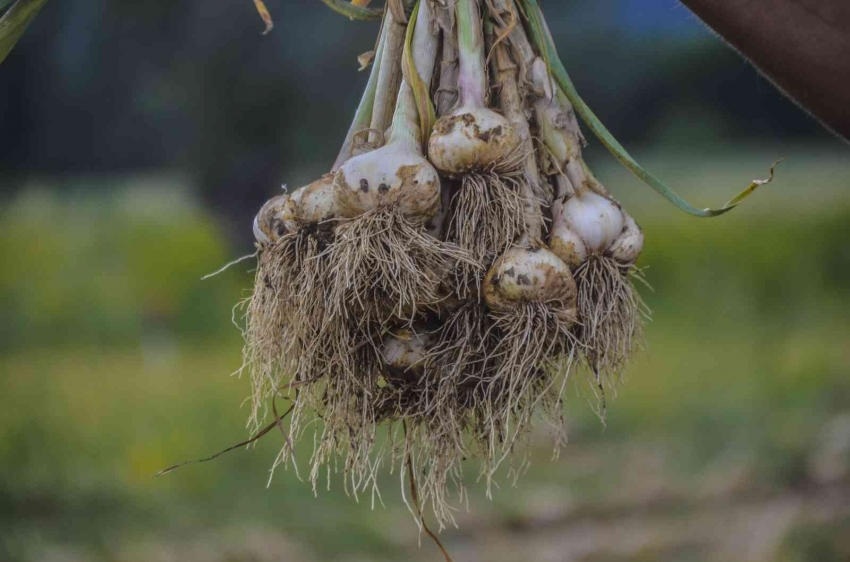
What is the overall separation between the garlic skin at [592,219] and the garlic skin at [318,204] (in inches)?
8.6

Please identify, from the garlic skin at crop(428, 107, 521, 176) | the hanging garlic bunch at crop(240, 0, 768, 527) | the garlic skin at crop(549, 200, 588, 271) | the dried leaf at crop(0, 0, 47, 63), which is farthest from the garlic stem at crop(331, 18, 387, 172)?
the dried leaf at crop(0, 0, 47, 63)

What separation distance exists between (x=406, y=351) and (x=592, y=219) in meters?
0.21

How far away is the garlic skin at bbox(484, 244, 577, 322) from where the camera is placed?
0.68 metres

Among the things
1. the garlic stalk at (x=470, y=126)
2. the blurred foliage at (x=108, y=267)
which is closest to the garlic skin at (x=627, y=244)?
the garlic stalk at (x=470, y=126)

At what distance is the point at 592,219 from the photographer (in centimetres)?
72

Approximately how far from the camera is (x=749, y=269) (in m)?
1.98

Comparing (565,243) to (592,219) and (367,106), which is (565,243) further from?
(367,106)

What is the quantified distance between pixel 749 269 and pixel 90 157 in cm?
172

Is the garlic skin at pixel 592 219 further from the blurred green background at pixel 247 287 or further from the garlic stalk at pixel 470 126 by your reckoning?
the blurred green background at pixel 247 287

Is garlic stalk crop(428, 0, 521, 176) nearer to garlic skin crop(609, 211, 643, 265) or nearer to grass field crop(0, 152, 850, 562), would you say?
garlic skin crop(609, 211, 643, 265)

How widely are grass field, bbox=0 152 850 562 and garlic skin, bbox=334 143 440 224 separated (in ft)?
4.44

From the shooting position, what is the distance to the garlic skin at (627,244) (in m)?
0.76

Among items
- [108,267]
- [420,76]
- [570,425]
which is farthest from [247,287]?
[420,76]

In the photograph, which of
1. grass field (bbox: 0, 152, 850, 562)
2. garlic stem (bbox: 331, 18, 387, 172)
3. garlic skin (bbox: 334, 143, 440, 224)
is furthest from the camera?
grass field (bbox: 0, 152, 850, 562)
